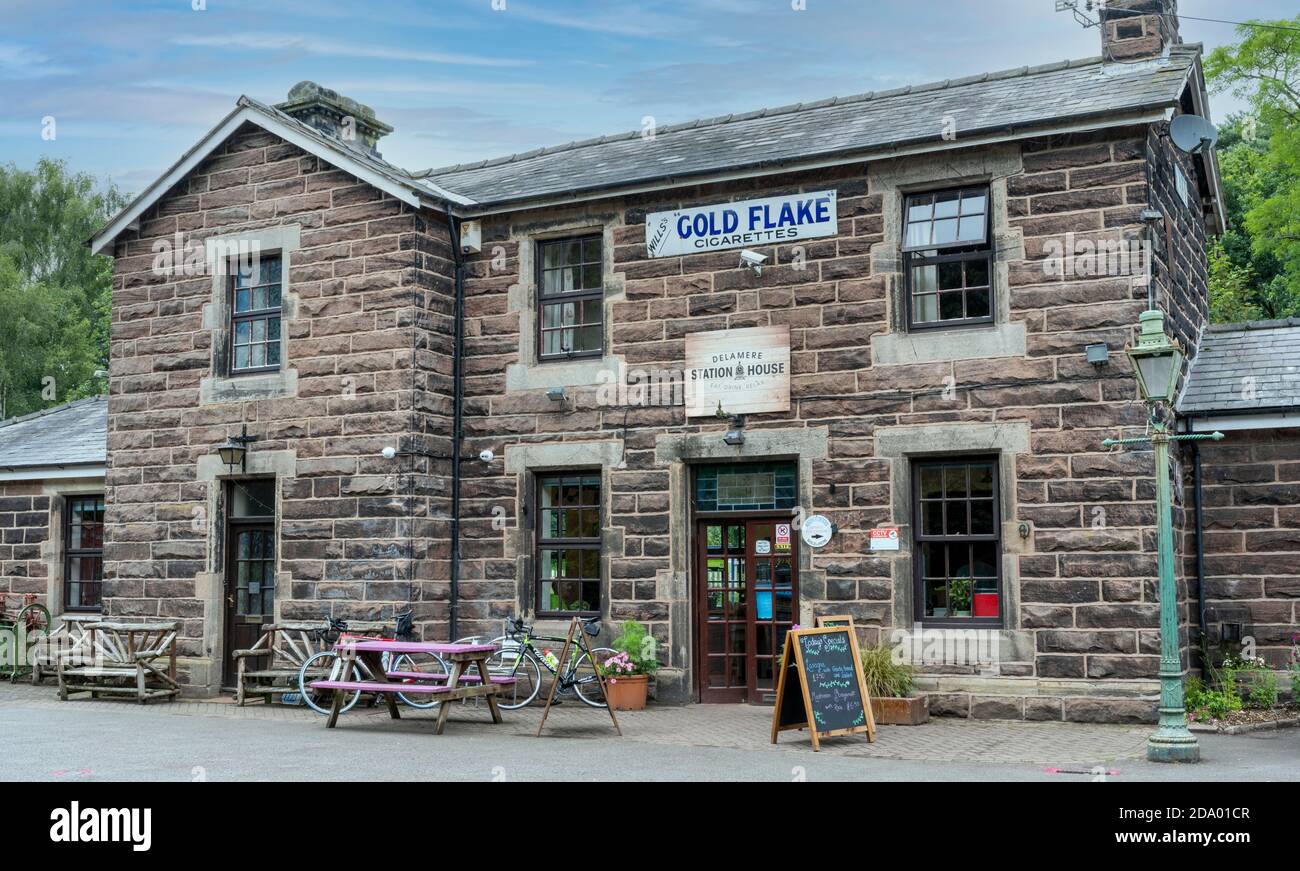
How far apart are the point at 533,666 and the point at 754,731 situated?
3.35m

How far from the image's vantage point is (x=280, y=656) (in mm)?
14695

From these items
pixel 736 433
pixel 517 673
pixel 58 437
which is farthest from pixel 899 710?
→ pixel 58 437

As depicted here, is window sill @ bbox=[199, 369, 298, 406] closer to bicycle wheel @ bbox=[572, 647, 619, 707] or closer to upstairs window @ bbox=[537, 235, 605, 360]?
upstairs window @ bbox=[537, 235, 605, 360]

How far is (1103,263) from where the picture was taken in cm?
1220

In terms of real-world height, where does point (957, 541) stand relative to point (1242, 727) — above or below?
above

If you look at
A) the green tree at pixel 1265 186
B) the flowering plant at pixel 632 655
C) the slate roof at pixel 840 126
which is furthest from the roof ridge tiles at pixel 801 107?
the green tree at pixel 1265 186

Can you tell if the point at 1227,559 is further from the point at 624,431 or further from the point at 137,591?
the point at 137,591

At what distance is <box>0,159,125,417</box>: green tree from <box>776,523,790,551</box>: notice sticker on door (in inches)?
1063

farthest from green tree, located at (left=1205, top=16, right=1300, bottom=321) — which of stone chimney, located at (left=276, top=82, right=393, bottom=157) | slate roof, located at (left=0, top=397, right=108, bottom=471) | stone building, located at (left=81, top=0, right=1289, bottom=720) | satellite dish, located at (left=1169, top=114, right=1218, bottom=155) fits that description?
slate roof, located at (left=0, top=397, right=108, bottom=471)

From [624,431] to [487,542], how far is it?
2.12m

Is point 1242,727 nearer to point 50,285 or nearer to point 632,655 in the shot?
point 632,655

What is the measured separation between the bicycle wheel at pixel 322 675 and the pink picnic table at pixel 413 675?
10 cm

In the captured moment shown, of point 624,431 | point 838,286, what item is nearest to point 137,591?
point 624,431

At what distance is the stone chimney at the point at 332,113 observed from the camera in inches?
658
